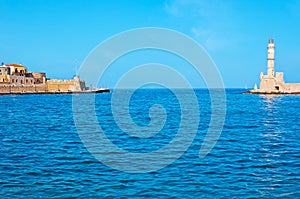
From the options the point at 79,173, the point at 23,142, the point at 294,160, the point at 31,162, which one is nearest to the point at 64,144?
the point at 23,142

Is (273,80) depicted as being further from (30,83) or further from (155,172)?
(155,172)

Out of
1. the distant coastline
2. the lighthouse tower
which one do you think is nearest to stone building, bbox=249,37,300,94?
the lighthouse tower

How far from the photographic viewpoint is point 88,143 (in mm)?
15242

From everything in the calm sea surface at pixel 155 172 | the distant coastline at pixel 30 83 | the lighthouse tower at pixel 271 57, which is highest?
the lighthouse tower at pixel 271 57

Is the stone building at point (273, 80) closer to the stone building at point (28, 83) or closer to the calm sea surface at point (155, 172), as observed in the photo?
the stone building at point (28, 83)

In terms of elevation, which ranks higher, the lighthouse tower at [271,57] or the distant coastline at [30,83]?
the lighthouse tower at [271,57]

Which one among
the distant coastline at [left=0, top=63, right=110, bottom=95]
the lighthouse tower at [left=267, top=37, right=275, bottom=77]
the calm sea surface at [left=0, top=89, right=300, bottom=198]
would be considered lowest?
the calm sea surface at [left=0, top=89, right=300, bottom=198]

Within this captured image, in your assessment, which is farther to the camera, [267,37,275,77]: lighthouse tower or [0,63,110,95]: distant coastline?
[0,63,110,95]: distant coastline

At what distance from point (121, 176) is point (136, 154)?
297cm

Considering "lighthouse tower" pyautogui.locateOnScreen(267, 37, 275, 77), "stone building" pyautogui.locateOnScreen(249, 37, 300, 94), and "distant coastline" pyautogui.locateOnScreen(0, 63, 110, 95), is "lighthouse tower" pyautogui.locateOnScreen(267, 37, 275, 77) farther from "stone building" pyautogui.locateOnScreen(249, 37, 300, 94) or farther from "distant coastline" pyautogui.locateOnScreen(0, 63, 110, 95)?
"distant coastline" pyautogui.locateOnScreen(0, 63, 110, 95)

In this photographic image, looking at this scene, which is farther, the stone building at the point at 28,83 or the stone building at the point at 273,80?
the stone building at the point at 28,83

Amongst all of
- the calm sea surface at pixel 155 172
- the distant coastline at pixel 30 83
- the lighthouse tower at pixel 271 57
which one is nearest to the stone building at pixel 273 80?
the lighthouse tower at pixel 271 57

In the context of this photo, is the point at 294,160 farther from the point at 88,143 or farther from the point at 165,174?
the point at 88,143

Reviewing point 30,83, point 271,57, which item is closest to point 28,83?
point 30,83
